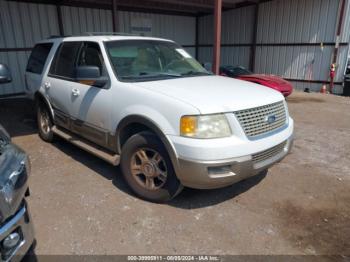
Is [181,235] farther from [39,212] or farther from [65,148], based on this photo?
[65,148]

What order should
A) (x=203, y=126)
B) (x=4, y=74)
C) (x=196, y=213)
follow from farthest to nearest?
(x=196, y=213)
(x=203, y=126)
(x=4, y=74)

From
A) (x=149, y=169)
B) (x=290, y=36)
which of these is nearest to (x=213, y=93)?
(x=149, y=169)

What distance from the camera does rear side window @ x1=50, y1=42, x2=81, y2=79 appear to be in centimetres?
433

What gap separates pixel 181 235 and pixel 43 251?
1.30 meters

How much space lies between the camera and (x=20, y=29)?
10.6 metres

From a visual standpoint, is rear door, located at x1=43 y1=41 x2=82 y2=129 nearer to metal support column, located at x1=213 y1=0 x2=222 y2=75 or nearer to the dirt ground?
the dirt ground

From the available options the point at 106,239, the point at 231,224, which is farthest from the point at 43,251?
the point at 231,224

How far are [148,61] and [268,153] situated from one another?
2003 millimetres

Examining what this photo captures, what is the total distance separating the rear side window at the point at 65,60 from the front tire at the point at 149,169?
1749 mm

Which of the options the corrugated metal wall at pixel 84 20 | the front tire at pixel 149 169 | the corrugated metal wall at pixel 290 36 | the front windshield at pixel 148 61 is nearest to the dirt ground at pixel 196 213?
the front tire at pixel 149 169

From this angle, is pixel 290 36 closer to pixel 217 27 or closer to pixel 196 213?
pixel 217 27

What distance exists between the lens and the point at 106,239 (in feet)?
9.06

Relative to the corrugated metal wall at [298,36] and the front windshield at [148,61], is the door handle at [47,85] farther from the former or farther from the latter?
the corrugated metal wall at [298,36]

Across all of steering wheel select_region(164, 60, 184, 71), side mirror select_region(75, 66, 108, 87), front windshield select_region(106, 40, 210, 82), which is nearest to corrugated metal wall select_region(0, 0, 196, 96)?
front windshield select_region(106, 40, 210, 82)
